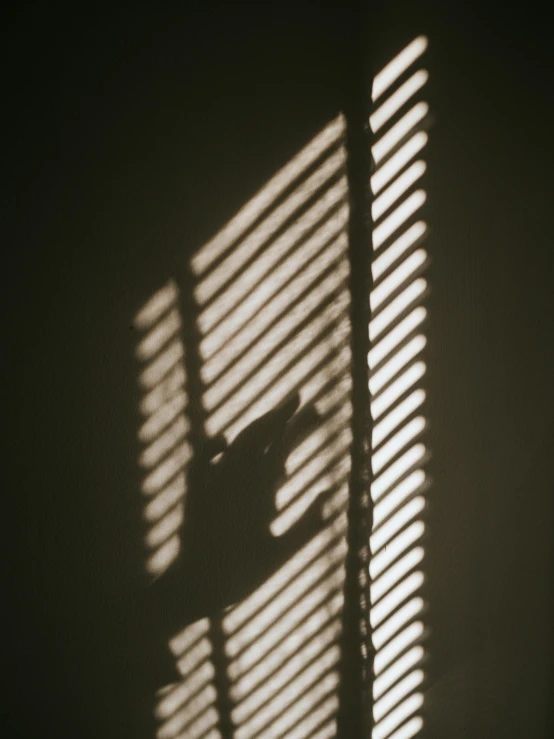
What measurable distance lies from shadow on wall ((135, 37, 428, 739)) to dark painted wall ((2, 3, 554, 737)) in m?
0.04

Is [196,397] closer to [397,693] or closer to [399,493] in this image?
[399,493]

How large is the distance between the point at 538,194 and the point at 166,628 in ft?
3.71

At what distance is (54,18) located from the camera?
3.61 ft

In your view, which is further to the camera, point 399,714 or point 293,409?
point 399,714

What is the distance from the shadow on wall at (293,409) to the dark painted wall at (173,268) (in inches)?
1.6

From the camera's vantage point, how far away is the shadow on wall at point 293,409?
3.89ft

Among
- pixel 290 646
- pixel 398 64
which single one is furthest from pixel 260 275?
pixel 290 646

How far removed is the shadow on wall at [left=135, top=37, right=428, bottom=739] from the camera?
1187 mm

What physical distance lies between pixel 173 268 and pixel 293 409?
354 mm

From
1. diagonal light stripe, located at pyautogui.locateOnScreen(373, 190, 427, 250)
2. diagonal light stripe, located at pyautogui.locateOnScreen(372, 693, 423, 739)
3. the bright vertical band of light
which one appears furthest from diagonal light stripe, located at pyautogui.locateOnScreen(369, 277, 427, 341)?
diagonal light stripe, located at pyautogui.locateOnScreen(372, 693, 423, 739)

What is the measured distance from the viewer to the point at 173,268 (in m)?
1.17

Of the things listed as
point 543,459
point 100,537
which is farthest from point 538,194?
point 100,537

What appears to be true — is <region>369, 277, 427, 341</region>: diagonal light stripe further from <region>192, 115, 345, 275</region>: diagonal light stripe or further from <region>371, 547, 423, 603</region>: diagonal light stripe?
<region>371, 547, 423, 603</region>: diagonal light stripe

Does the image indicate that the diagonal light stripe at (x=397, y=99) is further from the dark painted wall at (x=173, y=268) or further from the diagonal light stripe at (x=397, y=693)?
the diagonal light stripe at (x=397, y=693)
